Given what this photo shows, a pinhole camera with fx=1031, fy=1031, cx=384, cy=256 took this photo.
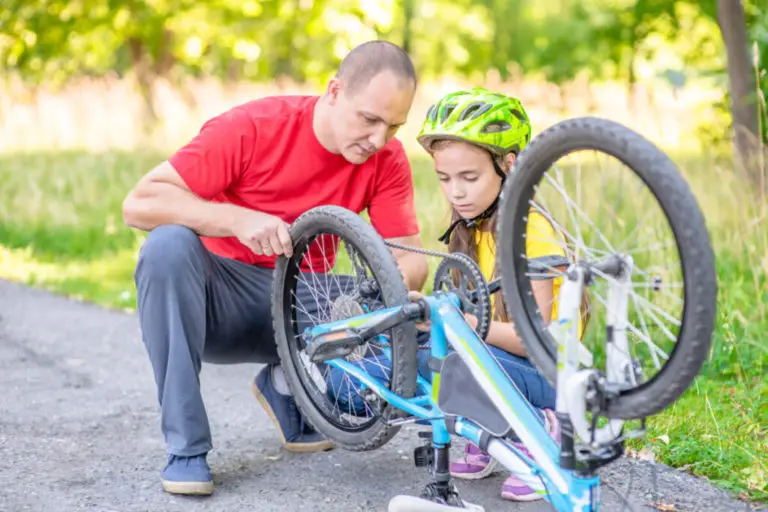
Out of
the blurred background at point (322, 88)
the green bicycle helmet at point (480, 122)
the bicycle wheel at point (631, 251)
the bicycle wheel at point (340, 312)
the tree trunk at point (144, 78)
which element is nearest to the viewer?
the bicycle wheel at point (631, 251)

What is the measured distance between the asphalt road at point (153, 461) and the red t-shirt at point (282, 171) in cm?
72

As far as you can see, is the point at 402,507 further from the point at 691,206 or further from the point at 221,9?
the point at 221,9

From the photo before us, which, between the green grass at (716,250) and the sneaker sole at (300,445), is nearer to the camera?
the green grass at (716,250)

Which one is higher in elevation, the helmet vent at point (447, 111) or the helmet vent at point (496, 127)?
the helmet vent at point (447, 111)

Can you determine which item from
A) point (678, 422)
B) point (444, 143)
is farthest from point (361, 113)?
point (678, 422)

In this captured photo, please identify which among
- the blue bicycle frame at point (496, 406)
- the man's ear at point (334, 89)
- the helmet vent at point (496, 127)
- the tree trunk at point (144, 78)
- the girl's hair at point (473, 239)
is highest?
the tree trunk at point (144, 78)

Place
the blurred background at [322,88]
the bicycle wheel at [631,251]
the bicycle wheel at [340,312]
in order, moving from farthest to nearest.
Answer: the blurred background at [322,88] → the bicycle wheel at [340,312] → the bicycle wheel at [631,251]

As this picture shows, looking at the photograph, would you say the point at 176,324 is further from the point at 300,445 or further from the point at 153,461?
the point at 300,445

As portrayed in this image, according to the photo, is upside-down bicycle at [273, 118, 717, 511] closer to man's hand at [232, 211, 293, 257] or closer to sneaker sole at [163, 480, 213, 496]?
man's hand at [232, 211, 293, 257]

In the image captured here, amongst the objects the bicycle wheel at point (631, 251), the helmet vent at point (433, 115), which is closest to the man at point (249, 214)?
the helmet vent at point (433, 115)

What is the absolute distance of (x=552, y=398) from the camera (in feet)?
10.0

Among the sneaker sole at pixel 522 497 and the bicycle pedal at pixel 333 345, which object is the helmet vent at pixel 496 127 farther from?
the sneaker sole at pixel 522 497

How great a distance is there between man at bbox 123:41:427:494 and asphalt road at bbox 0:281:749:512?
145mm

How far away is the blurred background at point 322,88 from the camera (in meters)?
4.03
